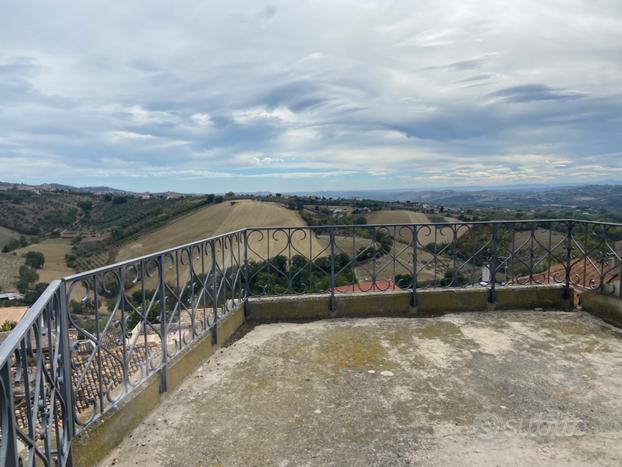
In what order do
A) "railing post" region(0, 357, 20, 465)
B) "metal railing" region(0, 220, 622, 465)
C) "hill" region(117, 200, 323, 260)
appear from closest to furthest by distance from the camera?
"railing post" region(0, 357, 20, 465) → "metal railing" region(0, 220, 622, 465) → "hill" region(117, 200, 323, 260)

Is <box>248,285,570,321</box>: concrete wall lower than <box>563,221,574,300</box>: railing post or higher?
lower

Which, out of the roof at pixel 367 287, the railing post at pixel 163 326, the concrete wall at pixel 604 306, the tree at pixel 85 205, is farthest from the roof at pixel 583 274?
the tree at pixel 85 205

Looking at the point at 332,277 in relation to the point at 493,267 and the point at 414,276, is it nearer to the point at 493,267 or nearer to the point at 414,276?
the point at 414,276

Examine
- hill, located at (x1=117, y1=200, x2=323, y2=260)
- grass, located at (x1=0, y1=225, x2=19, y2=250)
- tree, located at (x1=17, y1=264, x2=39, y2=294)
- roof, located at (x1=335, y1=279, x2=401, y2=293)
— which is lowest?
tree, located at (x1=17, y1=264, x2=39, y2=294)

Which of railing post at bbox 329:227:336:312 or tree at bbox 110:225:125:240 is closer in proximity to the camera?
railing post at bbox 329:227:336:312

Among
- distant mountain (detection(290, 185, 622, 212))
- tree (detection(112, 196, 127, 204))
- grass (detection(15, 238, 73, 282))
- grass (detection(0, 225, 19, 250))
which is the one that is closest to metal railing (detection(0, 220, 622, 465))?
distant mountain (detection(290, 185, 622, 212))

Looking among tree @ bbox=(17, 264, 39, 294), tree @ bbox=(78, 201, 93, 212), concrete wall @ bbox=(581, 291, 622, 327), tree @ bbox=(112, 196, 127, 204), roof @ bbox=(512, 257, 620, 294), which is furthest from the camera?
tree @ bbox=(112, 196, 127, 204)

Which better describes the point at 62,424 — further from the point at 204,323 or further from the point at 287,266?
the point at 287,266

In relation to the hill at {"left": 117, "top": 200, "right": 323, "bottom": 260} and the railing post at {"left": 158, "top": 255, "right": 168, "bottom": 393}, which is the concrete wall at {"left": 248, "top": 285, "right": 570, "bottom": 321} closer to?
the railing post at {"left": 158, "top": 255, "right": 168, "bottom": 393}
